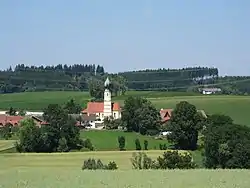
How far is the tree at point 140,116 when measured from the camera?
99812mm

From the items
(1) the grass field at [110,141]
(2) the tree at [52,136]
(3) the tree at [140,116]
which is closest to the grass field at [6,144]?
(2) the tree at [52,136]

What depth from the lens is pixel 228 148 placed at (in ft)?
187

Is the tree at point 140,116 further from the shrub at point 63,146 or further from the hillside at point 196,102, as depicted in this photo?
the shrub at point 63,146

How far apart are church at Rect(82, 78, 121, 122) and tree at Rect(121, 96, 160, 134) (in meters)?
22.2

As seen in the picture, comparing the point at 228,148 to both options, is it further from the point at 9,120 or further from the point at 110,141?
the point at 9,120

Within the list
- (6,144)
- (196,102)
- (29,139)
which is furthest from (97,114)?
(29,139)

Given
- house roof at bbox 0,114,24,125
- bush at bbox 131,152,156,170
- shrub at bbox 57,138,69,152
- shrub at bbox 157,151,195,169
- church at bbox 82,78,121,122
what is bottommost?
shrub at bbox 57,138,69,152

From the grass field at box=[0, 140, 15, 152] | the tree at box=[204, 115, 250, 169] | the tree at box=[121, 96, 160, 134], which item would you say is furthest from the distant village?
the tree at box=[204, 115, 250, 169]

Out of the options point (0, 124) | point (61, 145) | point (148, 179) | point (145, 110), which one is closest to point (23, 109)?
point (0, 124)

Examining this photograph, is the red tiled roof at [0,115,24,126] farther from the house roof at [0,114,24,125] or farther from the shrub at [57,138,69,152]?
the shrub at [57,138,69,152]

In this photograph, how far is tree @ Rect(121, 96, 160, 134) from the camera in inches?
3930

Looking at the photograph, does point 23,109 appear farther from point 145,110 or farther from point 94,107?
point 145,110

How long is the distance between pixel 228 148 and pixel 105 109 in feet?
247

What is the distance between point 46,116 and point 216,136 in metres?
33.7
